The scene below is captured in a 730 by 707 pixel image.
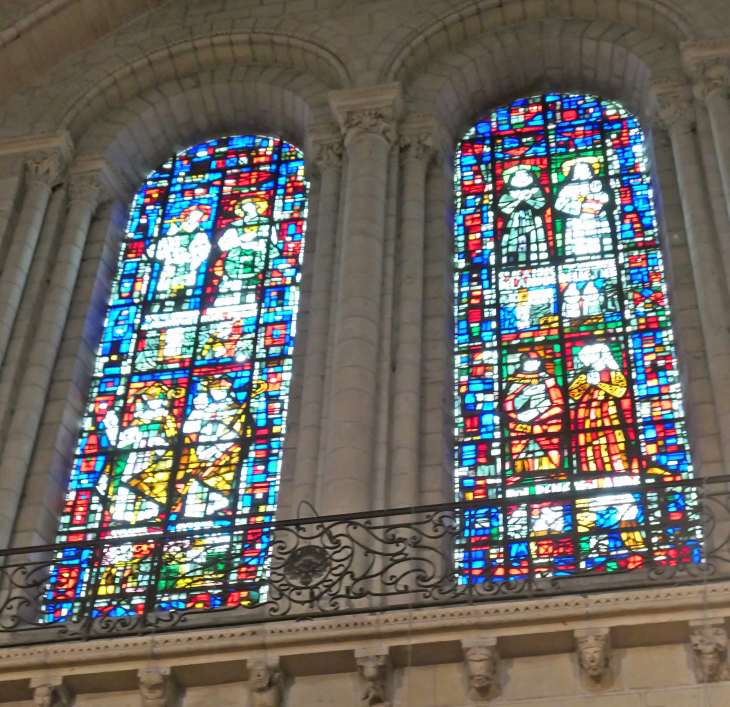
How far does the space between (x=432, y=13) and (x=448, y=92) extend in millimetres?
844

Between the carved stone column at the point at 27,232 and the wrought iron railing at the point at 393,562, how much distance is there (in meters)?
2.20

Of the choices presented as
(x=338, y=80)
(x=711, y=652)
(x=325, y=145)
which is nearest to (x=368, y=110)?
(x=325, y=145)

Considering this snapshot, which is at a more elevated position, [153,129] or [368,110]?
[153,129]

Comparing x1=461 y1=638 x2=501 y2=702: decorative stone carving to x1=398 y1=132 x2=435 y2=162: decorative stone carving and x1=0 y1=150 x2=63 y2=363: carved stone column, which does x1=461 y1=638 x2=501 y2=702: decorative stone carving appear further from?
A: x1=398 y1=132 x2=435 y2=162: decorative stone carving

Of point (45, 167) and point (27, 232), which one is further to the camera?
point (45, 167)

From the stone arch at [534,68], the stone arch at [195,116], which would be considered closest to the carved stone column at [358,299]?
the stone arch at [534,68]

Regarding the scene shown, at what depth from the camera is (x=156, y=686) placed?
27.9ft

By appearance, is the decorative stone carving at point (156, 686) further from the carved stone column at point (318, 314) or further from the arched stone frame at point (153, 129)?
the arched stone frame at point (153, 129)

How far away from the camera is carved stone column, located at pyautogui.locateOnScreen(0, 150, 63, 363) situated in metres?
12.1

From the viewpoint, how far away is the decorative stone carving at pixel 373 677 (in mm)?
8289

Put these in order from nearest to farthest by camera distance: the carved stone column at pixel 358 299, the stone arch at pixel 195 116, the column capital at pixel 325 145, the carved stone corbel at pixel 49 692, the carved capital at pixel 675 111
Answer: the carved stone corbel at pixel 49 692
the carved stone column at pixel 358 299
the carved capital at pixel 675 111
the column capital at pixel 325 145
the stone arch at pixel 195 116

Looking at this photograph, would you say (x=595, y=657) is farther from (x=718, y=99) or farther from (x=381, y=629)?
(x=718, y=99)

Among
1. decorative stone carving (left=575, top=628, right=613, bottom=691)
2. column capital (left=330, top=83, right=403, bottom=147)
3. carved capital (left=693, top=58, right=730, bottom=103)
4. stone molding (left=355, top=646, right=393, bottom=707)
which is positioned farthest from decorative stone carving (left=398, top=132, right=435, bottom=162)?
decorative stone carving (left=575, top=628, right=613, bottom=691)

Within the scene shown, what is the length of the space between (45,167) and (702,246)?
5.85 meters
